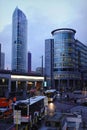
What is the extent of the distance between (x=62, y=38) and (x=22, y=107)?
12344 centimetres

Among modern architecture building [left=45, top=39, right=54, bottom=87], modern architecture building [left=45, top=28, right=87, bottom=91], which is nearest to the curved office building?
modern architecture building [left=45, top=28, right=87, bottom=91]

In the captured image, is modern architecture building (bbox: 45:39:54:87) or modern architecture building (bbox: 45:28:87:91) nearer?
modern architecture building (bbox: 45:28:87:91)

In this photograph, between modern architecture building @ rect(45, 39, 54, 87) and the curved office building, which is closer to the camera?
the curved office building

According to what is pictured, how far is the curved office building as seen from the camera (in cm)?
14788

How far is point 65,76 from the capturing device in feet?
497

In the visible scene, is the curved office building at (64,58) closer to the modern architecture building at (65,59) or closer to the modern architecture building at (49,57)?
the modern architecture building at (65,59)

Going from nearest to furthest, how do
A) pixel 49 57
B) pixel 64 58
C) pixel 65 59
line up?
Answer: pixel 64 58 → pixel 65 59 → pixel 49 57

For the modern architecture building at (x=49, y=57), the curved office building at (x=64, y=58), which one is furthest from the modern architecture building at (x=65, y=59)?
the modern architecture building at (x=49, y=57)

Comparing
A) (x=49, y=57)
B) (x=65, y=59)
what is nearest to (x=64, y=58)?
(x=65, y=59)

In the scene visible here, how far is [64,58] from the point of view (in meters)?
150

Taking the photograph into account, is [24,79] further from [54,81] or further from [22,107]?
[22,107]

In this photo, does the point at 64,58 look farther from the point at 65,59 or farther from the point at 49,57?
the point at 49,57

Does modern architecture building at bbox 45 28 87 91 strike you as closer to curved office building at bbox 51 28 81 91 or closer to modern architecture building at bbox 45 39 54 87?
curved office building at bbox 51 28 81 91

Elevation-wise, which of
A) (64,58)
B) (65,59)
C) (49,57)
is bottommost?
(65,59)
